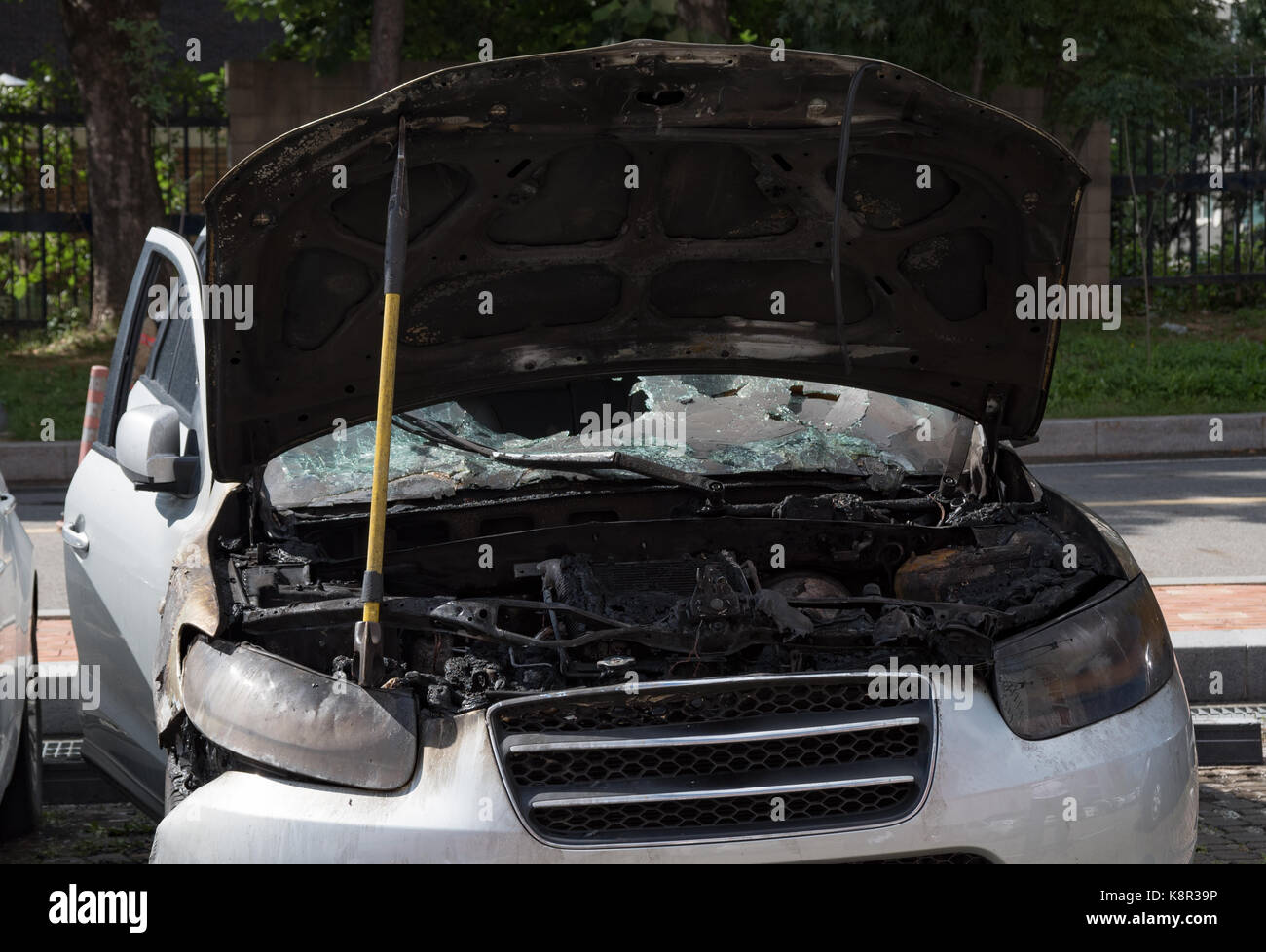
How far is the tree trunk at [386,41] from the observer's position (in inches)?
593

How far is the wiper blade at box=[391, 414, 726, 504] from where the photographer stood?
13.4 feet

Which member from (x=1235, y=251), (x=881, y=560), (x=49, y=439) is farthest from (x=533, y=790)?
(x=1235, y=251)

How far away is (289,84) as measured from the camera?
1636 centimetres

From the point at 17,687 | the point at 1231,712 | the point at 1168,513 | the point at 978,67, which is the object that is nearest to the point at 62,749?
the point at 17,687

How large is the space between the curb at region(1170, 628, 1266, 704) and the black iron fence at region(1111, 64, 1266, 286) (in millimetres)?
12565

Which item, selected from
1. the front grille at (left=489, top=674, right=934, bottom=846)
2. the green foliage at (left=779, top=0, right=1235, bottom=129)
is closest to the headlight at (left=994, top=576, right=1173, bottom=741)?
the front grille at (left=489, top=674, right=934, bottom=846)

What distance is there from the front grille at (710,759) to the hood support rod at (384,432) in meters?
0.32

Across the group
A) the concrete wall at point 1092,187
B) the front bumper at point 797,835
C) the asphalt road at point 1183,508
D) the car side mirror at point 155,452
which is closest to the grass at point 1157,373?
the concrete wall at point 1092,187

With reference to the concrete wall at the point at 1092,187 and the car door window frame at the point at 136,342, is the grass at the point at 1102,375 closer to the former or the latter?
the concrete wall at the point at 1092,187

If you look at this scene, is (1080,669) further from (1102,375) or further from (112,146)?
(112,146)

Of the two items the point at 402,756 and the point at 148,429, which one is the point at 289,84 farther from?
the point at 402,756

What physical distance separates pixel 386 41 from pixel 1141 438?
26.8 ft

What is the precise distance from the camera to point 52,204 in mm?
17766
